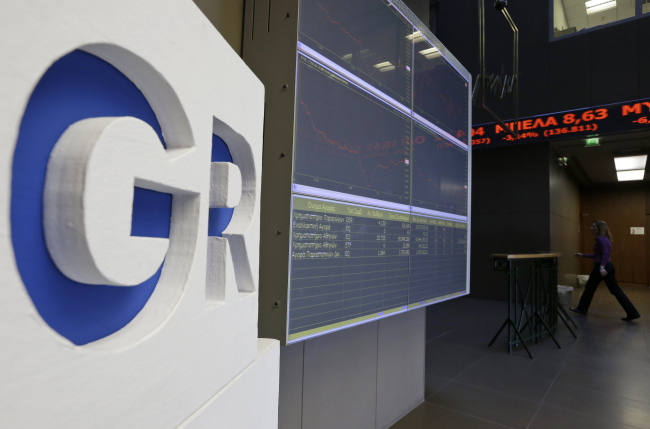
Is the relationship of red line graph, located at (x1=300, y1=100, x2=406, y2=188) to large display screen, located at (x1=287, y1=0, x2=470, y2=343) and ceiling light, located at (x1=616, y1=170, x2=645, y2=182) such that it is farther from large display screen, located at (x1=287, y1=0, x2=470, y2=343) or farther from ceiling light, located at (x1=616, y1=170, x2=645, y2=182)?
ceiling light, located at (x1=616, y1=170, x2=645, y2=182)

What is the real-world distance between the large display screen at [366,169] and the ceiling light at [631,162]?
645cm

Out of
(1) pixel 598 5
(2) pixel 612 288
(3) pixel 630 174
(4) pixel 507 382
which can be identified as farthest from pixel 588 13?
(4) pixel 507 382

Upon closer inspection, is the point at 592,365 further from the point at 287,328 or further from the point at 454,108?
the point at 287,328

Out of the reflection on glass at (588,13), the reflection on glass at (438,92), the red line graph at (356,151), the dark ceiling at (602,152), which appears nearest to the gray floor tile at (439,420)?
the red line graph at (356,151)

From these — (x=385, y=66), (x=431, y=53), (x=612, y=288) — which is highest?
(x=431, y=53)

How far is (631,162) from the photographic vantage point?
23.8 feet

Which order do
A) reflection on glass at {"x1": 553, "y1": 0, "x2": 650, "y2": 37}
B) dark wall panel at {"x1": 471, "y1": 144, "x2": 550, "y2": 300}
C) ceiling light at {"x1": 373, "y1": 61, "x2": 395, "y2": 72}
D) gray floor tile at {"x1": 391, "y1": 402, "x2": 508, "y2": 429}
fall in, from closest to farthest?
ceiling light at {"x1": 373, "y1": 61, "x2": 395, "y2": 72}
gray floor tile at {"x1": 391, "y1": 402, "x2": 508, "y2": 429}
reflection on glass at {"x1": 553, "y1": 0, "x2": 650, "y2": 37}
dark wall panel at {"x1": 471, "y1": 144, "x2": 550, "y2": 300}

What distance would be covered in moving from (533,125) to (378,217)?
576cm

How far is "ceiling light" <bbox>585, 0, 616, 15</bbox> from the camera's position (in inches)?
234

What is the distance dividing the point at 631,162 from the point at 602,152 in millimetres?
844

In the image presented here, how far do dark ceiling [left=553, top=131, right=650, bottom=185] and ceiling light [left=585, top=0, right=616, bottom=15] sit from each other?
6.48ft

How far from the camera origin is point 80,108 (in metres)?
0.43

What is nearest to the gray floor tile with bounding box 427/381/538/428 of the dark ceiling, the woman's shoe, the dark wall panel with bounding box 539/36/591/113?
the woman's shoe

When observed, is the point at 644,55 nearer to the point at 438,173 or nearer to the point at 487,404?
the point at 438,173
